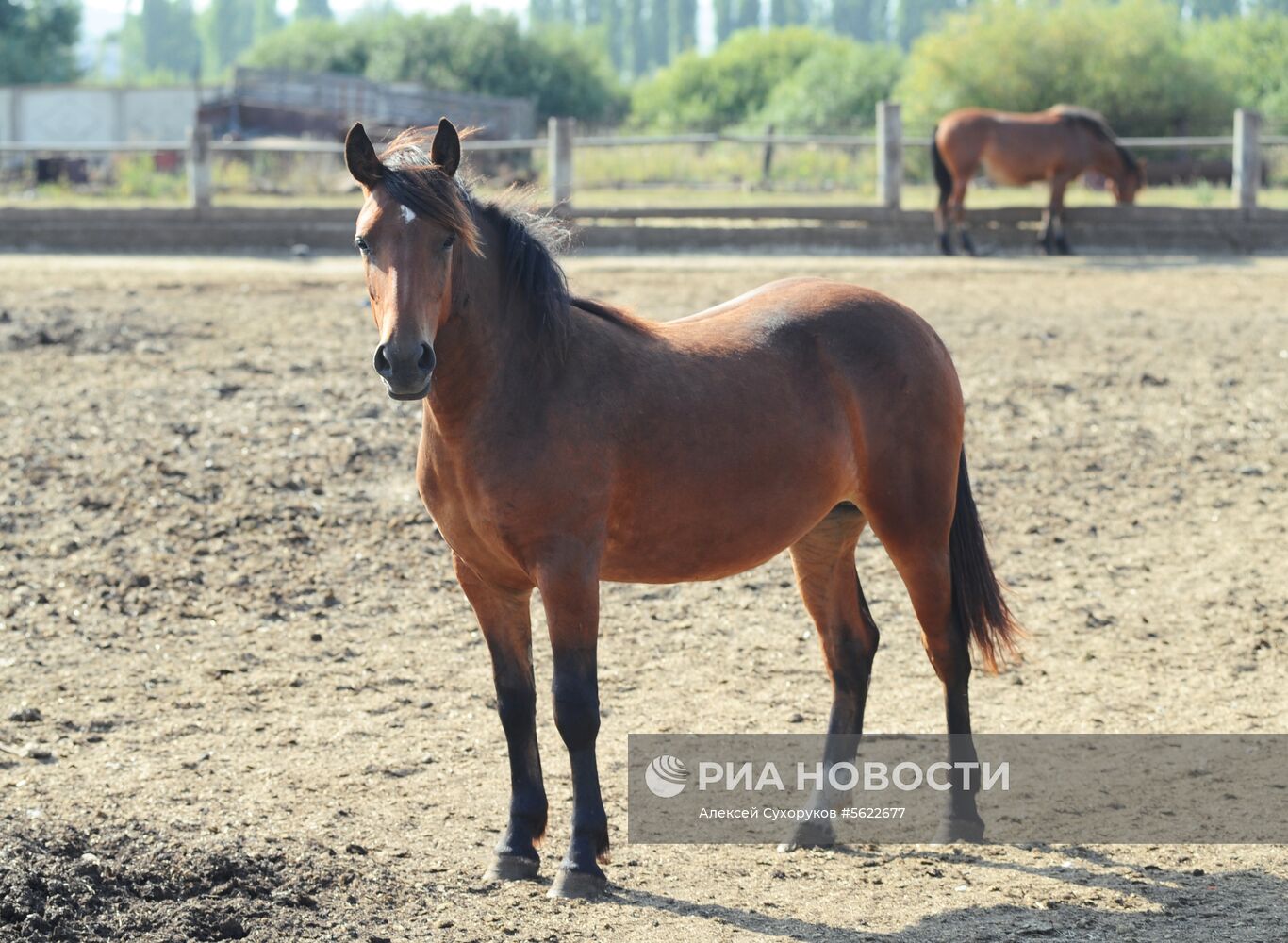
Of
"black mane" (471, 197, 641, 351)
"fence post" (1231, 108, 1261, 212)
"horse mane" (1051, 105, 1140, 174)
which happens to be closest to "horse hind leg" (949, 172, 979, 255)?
"horse mane" (1051, 105, 1140, 174)

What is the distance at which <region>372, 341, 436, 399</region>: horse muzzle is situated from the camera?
12.2ft

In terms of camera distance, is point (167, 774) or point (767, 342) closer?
point (767, 342)

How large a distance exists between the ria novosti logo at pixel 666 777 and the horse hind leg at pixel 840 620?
1.80ft

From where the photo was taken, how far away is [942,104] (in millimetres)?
35125

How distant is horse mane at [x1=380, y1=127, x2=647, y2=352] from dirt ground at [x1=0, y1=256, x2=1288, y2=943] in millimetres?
1771

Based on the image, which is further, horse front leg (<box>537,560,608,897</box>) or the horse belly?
the horse belly

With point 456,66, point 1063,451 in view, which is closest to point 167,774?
point 1063,451

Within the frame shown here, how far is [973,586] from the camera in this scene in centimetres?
516

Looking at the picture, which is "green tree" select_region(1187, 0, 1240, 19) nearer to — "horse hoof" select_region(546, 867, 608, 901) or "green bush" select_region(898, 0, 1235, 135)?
"green bush" select_region(898, 0, 1235, 135)

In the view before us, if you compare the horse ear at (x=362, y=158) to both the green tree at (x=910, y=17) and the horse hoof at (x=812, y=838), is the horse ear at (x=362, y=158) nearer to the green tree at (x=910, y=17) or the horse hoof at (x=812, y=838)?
the horse hoof at (x=812, y=838)

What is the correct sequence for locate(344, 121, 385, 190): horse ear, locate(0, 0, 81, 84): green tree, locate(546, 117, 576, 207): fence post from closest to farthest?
locate(344, 121, 385, 190): horse ear, locate(546, 117, 576, 207): fence post, locate(0, 0, 81, 84): green tree

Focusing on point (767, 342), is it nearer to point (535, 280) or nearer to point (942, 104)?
point (535, 280)

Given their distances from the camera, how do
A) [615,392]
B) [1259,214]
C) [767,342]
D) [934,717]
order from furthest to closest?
1. [1259,214]
2. [934,717]
3. [767,342]
4. [615,392]

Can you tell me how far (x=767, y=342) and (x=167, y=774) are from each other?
2748mm
